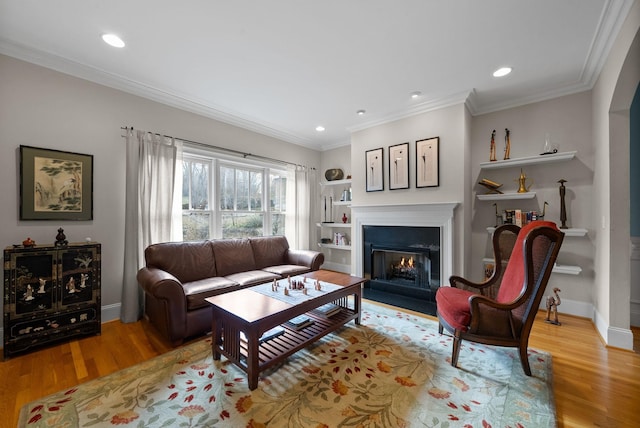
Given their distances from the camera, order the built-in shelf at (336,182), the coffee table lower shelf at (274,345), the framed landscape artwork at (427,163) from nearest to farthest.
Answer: the coffee table lower shelf at (274,345) → the framed landscape artwork at (427,163) → the built-in shelf at (336,182)

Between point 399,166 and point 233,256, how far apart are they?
2.72 m

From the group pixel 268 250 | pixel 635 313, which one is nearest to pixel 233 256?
pixel 268 250

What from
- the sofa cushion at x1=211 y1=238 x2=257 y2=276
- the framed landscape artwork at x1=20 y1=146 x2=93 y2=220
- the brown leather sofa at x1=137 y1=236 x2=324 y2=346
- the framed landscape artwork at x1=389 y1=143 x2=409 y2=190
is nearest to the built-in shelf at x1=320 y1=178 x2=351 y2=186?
the framed landscape artwork at x1=389 y1=143 x2=409 y2=190

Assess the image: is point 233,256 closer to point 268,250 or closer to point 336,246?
point 268,250

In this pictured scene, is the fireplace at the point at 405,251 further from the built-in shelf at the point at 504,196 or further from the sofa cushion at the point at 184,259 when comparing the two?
the sofa cushion at the point at 184,259

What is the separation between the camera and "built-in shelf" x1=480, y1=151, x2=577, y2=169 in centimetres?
291

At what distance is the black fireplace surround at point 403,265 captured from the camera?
11.3 ft

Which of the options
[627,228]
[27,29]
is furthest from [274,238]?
[627,228]

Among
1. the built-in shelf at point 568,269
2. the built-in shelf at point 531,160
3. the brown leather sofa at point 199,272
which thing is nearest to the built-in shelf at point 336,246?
the brown leather sofa at point 199,272

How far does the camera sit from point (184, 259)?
302cm

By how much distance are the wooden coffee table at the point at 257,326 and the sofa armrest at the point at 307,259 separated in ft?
4.27

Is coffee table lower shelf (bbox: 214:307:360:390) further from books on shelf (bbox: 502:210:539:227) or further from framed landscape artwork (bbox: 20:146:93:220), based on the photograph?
books on shelf (bbox: 502:210:539:227)

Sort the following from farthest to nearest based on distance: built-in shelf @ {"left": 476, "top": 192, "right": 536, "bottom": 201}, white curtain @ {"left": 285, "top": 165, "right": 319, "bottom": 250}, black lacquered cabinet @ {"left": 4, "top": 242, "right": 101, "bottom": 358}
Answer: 1. white curtain @ {"left": 285, "top": 165, "right": 319, "bottom": 250}
2. built-in shelf @ {"left": 476, "top": 192, "right": 536, "bottom": 201}
3. black lacquered cabinet @ {"left": 4, "top": 242, "right": 101, "bottom": 358}

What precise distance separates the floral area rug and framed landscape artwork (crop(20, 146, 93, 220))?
1.73 meters
